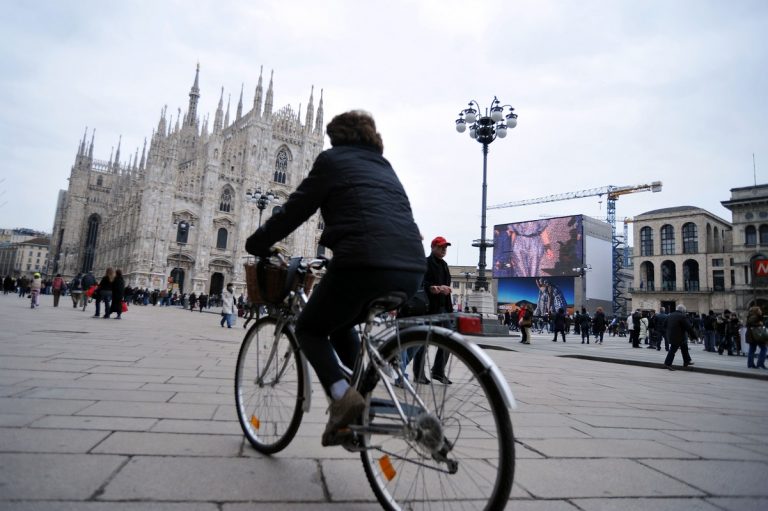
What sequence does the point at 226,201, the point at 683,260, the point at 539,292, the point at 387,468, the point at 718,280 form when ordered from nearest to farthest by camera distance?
the point at 387,468 → the point at 226,201 → the point at 718,280 → the point at 683,260 → the point at 539,292

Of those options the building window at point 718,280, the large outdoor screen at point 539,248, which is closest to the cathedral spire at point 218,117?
the large outdoor screen at point 539,248

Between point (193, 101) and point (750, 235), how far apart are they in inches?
2463

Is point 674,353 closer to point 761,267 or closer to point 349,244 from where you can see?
point 761,267

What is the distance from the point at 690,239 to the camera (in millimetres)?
45469

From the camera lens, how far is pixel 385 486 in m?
1.65

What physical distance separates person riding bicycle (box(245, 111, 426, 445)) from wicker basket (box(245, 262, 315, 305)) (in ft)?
0.88

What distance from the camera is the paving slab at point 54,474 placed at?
63.0 inches

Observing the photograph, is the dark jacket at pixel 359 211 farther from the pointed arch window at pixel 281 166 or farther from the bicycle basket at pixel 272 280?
the pointed arch window at pixel 281 166

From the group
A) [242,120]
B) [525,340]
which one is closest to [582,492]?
[525,340]

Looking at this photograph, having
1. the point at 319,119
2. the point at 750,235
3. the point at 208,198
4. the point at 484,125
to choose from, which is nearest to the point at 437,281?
the point at 484,125

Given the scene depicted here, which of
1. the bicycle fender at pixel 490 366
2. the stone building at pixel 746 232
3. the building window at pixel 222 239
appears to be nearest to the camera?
the bicycle fender at pixel 490 366

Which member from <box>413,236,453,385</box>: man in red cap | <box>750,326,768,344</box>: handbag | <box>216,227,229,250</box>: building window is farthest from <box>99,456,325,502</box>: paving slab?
<box>216,227,229,250</box>: building window

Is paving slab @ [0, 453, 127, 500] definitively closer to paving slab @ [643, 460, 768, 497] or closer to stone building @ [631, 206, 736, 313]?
paving slab @ [643, 460, 768, 497]

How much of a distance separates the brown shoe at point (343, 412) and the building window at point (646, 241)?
5434 cm
